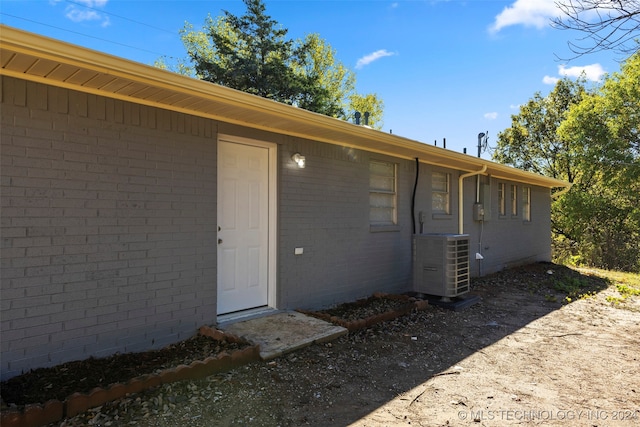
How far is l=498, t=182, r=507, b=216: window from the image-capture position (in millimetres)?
9984

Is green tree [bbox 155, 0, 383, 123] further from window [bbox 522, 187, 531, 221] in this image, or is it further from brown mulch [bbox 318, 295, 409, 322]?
brown mulch [bbox 318, 295, 409, 322]

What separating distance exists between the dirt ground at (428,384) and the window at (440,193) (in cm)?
296

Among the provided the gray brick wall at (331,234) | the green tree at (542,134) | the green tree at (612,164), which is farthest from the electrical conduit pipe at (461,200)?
the green tree at (542,134)

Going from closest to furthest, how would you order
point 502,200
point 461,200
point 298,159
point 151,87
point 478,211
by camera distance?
point 151,87
point 298,159
point 461,200
point 478,211
point 502,200

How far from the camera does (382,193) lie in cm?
654

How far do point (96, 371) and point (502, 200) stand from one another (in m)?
9.73

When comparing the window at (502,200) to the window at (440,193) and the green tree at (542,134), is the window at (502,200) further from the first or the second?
the green tree at (542,134)

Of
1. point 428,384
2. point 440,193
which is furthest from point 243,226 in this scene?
point 440,193

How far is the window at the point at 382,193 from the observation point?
253 inches

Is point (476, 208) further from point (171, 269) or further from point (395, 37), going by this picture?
point (171, 269)

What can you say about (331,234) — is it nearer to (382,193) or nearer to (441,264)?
(382,193)

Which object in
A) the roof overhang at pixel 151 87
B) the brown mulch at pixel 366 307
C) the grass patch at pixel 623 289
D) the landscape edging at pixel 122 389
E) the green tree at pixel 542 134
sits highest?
the green tree at pixel 542 134

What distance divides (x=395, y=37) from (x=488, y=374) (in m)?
7.91

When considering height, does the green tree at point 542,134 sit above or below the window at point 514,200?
above
